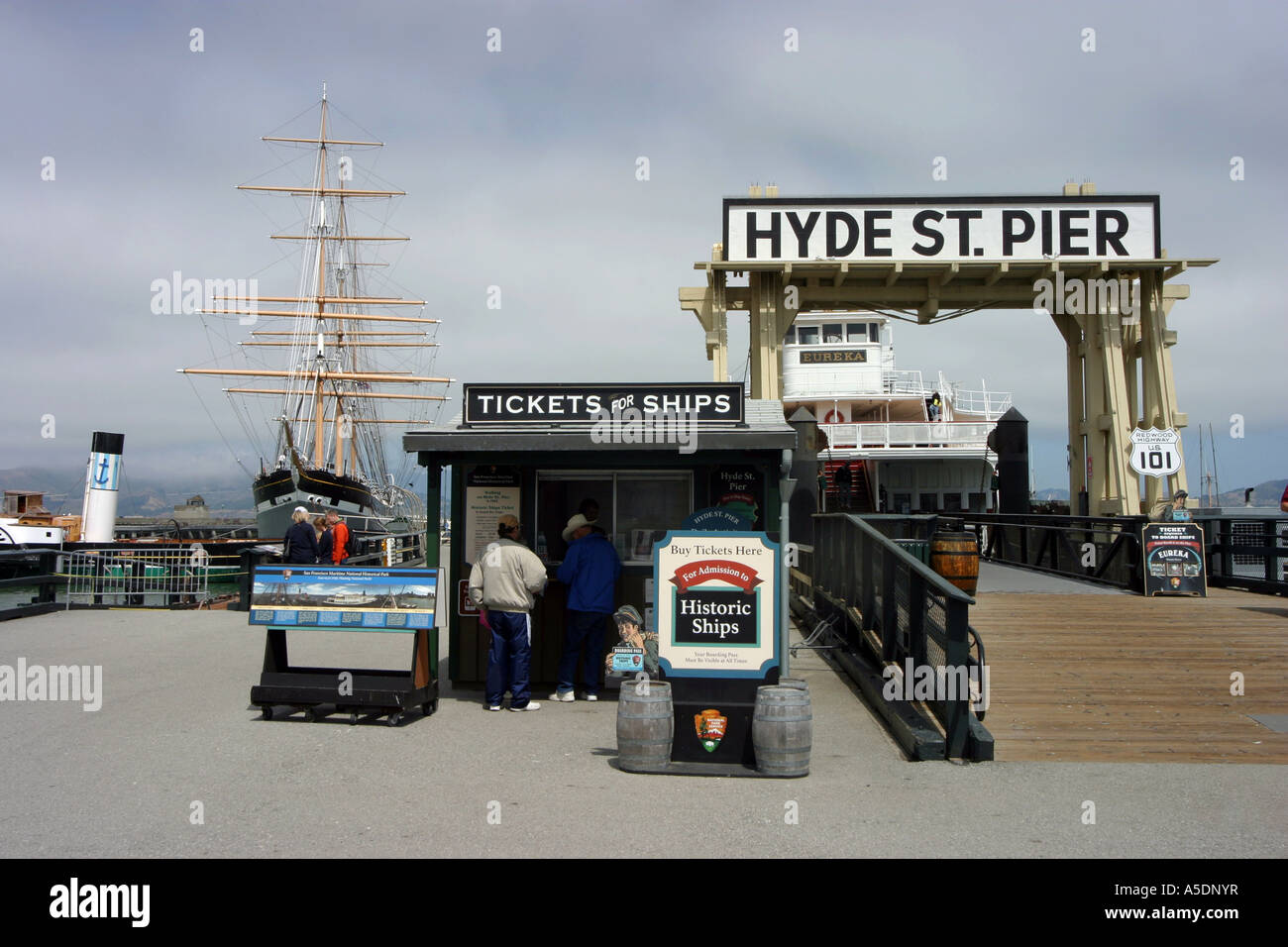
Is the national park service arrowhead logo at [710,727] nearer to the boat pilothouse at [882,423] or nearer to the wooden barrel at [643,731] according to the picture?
the wooden barrel at [643,731]

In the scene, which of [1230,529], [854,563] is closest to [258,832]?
[854,563]

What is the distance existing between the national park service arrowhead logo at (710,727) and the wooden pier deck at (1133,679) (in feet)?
7.15

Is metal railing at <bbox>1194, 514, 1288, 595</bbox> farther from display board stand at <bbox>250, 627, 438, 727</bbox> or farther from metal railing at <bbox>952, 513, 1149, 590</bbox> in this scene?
display board stand at <bbox>250, 627, 438, 727</bbox>

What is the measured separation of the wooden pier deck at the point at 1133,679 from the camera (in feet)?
26.0

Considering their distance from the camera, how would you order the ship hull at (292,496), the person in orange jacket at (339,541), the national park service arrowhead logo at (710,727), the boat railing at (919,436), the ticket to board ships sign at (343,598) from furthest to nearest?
1. the ship hull at (292,496)
2. the boat railing at (919,436)
3. the person in orange jacket at (339,541)
4. the ticket to board ships sign at (343,598)
5. the national park service arrowhead logo at (710,727)

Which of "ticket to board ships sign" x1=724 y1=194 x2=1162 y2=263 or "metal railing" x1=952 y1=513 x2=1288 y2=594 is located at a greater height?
"ticket to board ships sign" x1=724 y1=194 x2=1162 y2=263

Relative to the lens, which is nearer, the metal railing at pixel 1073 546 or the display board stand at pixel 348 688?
the display board stand at pixel 348 688

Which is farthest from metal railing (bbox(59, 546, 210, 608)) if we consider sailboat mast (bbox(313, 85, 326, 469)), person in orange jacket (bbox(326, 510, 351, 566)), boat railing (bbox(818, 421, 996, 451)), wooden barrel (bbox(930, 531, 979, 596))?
sailboat mast (bbox(313, 85, 326, 469))

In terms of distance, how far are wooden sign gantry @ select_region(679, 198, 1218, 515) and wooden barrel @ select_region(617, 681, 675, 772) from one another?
10343mm

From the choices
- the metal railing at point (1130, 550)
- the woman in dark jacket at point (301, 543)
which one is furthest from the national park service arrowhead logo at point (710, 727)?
the metal railing at point (1130, 550)

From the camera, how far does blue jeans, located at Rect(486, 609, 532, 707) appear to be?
9.27 meters

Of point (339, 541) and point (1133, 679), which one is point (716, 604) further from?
point (339, 541)

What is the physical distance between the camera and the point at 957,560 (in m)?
12.9

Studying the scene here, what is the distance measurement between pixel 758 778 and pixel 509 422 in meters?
4.38
